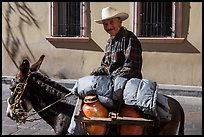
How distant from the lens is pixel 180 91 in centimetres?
984

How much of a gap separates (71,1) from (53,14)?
2.01 ft

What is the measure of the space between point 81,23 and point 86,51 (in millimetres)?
766

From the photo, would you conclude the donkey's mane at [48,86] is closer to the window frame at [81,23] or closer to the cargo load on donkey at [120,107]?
the cargo load on donkey at [120,107]

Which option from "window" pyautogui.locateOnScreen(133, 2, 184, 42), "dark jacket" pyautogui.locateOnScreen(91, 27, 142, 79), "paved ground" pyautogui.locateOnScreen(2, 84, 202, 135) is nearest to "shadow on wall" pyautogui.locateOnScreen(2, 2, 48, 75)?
"window" pyautogui.locateOnScreen(133, 2, 184, 42)

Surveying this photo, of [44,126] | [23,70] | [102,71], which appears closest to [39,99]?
[23,70]

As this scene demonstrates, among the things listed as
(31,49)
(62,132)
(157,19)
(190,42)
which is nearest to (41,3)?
(31,49)

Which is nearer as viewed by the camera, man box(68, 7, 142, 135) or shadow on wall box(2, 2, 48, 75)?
man box(68, 7, 142, 135)

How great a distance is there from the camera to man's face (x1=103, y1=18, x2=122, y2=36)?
417 centimetres

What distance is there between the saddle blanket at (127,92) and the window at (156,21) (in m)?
6.18

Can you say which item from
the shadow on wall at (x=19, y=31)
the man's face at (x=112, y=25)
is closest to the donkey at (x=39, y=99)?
the man's face at (x=112, y=25)

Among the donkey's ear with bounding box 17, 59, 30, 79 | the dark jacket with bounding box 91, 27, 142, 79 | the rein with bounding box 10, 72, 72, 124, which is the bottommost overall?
the rein with bounding box 10, 72, 72, 124

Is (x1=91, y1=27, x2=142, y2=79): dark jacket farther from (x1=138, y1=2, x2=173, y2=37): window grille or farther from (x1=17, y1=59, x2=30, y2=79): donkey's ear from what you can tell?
(x1=138, y1=2, x2=173, y2=37): window grille

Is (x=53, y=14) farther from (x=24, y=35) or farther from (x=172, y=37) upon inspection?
(x=172, y=37)

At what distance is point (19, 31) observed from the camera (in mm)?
11680
